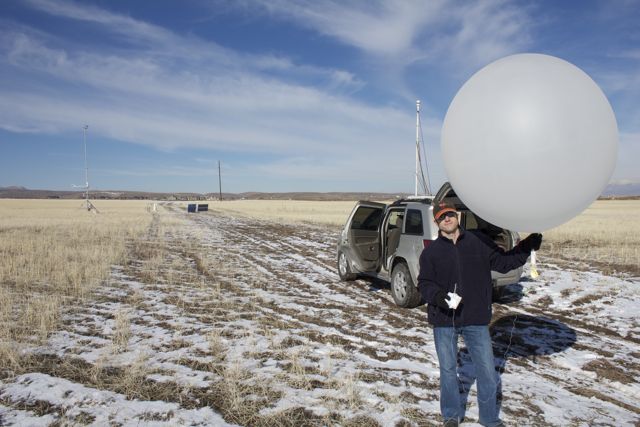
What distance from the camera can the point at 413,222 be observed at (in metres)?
6.73

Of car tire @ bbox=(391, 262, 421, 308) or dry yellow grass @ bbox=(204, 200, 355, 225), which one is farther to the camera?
dry yellow grass @ bbox=(204, 200, 355, 225)

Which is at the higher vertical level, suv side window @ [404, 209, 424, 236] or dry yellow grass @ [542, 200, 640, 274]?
suv side window @ [404, 209, 424, 236]

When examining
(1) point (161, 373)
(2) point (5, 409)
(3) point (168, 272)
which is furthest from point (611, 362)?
(3) point (168, 272)

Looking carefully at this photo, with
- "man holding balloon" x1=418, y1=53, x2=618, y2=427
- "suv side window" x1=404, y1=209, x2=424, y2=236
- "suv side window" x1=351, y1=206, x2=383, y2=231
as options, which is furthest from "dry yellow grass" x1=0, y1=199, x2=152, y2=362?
"suv side window" x1=351, y1=206, x2=383, y2=231

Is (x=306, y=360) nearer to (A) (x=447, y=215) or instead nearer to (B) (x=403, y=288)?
(A) (x=447, y=215)

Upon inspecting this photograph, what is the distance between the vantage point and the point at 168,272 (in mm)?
9633

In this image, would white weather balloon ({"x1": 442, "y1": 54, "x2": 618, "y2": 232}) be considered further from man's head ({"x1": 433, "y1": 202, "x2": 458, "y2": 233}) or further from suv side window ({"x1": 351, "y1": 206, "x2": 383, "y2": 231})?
suv side window ({"x1": 351, "y1": 206, "x2": 383, "y2": 231})

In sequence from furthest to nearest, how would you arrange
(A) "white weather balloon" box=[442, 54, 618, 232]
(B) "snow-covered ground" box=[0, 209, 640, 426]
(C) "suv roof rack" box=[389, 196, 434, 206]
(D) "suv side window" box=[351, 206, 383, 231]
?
(D) "suv side window" box=[351, 206, 383, 231] < (C) "suv roof rack" box=[389, 196, 434, 206] < (B) "snow-covered ground" box=[0, 209, 640, 426] < (A) "white weather balloon" box=[442, 54, 618, 232]

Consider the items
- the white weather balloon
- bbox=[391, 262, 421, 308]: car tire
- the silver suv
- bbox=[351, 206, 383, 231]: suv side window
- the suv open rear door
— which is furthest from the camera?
bbox=[351, 206, 383, 231]: suv side window

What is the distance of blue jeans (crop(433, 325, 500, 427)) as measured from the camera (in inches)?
121

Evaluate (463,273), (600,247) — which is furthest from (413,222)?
(600,247)

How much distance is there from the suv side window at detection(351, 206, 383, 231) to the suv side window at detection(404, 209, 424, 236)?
2085 millimetres

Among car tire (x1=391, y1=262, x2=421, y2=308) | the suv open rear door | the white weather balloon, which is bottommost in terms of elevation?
car tire (x1=391, y1=262, x2=421, y2=308)

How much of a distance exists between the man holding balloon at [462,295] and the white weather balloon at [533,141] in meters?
0.37
